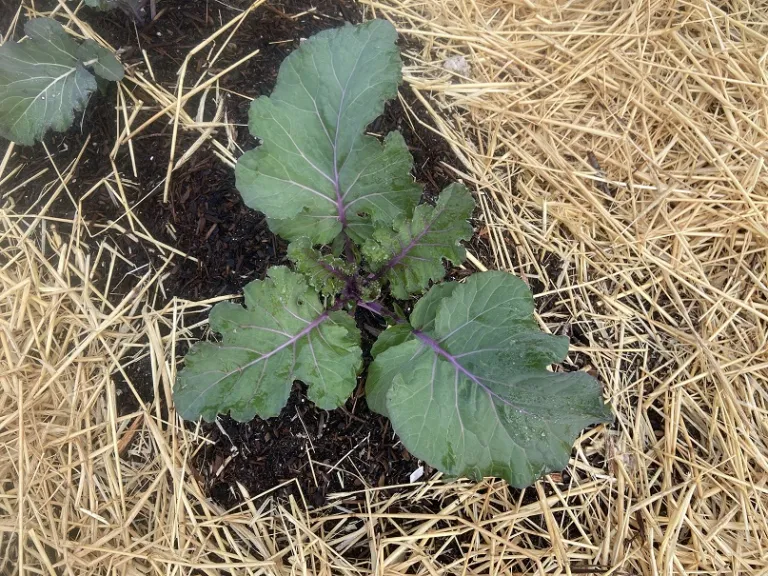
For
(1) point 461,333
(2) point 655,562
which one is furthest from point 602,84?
(2) point 655,562

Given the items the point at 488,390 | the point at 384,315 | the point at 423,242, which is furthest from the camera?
the point at 384,315

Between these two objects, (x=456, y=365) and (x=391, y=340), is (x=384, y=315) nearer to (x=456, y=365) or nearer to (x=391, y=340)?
(x=391, y=340)

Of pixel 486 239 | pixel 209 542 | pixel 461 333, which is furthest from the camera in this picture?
pixel 486 239

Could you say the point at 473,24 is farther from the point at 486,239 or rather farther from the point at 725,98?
the point at 725,98

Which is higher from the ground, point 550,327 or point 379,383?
point 379,383

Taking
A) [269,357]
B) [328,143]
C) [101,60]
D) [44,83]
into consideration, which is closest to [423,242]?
[328,143]

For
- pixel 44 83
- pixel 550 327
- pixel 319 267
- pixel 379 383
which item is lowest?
pixel 550 327

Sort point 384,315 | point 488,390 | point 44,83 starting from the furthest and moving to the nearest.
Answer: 1. point 44,83
2. point 384,315
3. point 488,390
